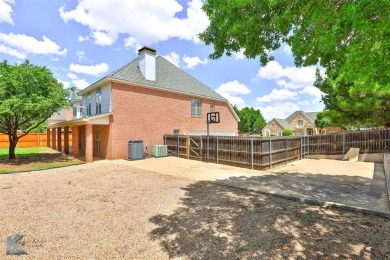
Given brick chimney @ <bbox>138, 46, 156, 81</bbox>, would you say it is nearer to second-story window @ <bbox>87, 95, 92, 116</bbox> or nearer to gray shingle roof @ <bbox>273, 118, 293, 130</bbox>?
second-story window @ <bbox>87, 95, 92, 116</bbox>

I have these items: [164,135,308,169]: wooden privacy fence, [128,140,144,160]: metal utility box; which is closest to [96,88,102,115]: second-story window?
[128,140,144,160]: metal utility box

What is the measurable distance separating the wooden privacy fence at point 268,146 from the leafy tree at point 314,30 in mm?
6601

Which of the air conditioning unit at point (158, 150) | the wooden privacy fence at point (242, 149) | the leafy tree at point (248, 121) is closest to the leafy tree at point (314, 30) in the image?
the wooden privacy fence at point (242, 149)

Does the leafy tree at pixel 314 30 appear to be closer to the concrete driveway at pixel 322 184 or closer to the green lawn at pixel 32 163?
the concrete driveway at pixel 322 184

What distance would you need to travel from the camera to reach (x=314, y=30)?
4789 millimetres

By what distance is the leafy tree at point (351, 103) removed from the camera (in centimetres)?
1484

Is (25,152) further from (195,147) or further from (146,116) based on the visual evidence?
(195,147)

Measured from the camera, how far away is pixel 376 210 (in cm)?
506

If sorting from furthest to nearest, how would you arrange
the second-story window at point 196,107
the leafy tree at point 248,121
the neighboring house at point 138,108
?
the leafy tree at point 248,121 < the second-story window at point 196,107 < the neighboring house at point 138,108

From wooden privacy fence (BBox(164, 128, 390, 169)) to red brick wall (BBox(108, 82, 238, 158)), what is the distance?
63.9 inches

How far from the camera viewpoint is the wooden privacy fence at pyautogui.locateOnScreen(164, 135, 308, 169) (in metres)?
11.7

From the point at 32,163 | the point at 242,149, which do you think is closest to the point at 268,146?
the point at 242,149

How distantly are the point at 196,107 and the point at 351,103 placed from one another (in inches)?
547

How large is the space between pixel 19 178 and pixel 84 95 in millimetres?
13230
